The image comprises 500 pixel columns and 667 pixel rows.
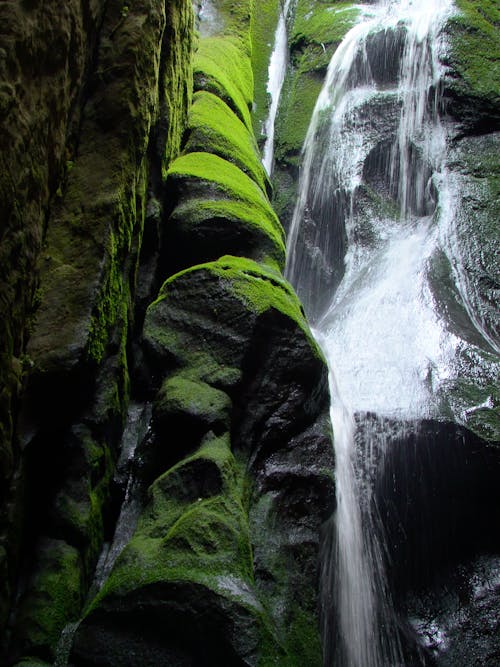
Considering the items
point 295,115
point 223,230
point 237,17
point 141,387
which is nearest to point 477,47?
point 295,115

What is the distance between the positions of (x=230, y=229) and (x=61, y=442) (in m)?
2.67

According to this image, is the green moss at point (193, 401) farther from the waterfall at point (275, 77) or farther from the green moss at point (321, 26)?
the green moss at point (321, 26)

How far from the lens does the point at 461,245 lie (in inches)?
289

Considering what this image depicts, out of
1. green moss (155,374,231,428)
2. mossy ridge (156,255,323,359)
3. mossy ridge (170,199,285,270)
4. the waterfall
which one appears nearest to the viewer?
green moss (155,374,231,428)

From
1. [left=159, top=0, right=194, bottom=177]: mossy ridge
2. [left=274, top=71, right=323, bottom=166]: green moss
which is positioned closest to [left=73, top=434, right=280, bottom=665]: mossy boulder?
[left=159, top=0, right=194, bottom=177]: mossy ridge

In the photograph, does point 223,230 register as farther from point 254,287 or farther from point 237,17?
point 237,17

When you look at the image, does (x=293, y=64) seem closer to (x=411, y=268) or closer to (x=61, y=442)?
(x=411, y=268)

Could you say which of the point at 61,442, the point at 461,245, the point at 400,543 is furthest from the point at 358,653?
the point at 461,245

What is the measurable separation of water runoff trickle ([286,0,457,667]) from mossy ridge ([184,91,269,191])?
158 centimetres

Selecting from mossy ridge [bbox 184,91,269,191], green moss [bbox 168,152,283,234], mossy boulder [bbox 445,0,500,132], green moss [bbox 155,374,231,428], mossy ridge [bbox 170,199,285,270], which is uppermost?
mossy boulder [bbox 445,0,500,132]

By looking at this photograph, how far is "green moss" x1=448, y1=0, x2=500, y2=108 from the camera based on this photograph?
9.03m

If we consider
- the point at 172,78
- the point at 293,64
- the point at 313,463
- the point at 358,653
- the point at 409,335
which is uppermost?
the point at 293,64

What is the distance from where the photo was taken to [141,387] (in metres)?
5.27

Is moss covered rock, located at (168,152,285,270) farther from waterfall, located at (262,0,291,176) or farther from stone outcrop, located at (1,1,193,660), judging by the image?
waterfall, located at (262,0,291,176)
